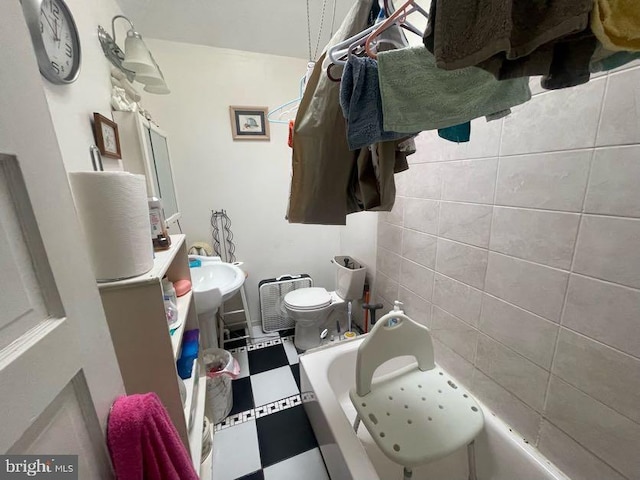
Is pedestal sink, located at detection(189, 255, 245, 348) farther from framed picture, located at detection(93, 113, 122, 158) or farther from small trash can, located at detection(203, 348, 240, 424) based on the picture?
framed picture, located at detection(93, 113, 122, 158)

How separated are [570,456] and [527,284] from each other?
0.56 m

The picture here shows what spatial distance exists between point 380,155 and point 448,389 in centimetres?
105

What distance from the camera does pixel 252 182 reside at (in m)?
1.92

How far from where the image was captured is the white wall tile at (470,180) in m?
0.94

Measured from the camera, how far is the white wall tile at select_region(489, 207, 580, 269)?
736 millimetres

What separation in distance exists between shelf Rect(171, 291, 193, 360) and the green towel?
925mm

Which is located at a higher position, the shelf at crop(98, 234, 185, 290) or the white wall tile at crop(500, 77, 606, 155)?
the white wall tile at crop(500, 77, 606, 155)

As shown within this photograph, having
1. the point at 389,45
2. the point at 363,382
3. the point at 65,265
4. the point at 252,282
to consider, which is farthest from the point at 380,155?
the point at 252,282

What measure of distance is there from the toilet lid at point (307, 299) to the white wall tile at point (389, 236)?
23.6 inches

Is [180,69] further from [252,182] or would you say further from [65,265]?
[65,265]

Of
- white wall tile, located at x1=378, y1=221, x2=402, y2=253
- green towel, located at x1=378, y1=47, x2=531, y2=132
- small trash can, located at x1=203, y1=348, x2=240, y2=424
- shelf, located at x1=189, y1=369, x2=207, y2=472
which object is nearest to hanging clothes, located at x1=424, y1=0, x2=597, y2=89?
green towel, located at x1=378, y1=47, x2=531, y2=132

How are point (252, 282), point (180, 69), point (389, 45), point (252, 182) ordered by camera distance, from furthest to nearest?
point (252, 282) → point (252, 182) → point (180, 69) → point (389, 45)

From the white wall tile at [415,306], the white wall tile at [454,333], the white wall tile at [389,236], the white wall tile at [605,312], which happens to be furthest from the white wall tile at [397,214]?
the white wall tile at [605,312]

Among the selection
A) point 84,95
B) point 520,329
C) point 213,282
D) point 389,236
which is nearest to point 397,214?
point 389,236
